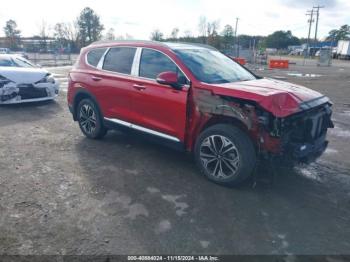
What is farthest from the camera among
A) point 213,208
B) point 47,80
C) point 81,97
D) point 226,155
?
point 47,80

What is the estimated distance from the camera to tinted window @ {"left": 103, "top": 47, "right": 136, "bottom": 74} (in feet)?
16.4

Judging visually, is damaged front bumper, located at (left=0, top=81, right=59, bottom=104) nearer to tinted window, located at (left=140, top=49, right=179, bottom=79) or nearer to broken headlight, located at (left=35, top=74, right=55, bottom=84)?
broken headlight, located at (left=35, top=74, right=55, bottom=84)

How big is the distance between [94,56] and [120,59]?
808mm

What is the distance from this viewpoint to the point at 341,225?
326 cm

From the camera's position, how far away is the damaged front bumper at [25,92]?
8328 mm

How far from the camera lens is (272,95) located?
3.55m

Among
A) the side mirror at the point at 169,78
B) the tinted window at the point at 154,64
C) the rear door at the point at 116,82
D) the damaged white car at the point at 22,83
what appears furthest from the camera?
the damaged white car at the point at 22,83

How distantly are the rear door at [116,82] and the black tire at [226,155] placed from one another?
4.93 feet

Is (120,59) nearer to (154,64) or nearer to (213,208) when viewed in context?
(154,64)

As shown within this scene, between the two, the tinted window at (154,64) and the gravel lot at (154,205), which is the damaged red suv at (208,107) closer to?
the tinted window at (154,64)

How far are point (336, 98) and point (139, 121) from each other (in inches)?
373

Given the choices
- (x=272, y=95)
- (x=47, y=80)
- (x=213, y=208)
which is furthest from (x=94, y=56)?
(x=47, y=80)

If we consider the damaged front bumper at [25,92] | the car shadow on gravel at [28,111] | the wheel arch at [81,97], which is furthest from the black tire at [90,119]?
the damaged front bumper at [25,92]

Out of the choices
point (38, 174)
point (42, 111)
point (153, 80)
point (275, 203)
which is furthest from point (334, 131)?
point (42, 111)
